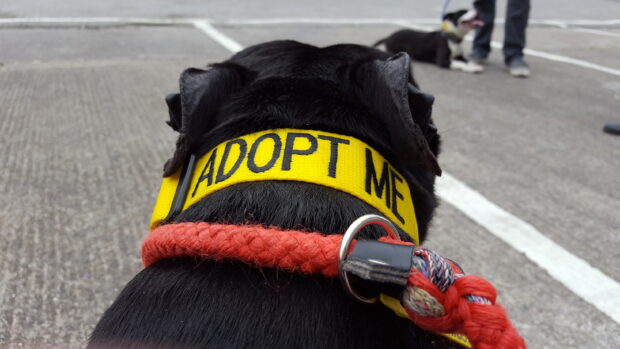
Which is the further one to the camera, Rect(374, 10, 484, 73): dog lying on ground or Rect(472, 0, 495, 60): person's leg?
Rect(472, 0, 495, 60): person's leg

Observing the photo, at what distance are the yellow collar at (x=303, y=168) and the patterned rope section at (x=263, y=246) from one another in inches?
5.2

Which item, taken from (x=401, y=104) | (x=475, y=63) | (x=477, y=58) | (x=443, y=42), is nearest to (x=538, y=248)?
(x=401, y=104)

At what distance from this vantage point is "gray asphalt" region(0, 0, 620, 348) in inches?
82.4

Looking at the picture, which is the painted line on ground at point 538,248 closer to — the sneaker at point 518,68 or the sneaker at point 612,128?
the sneaker at point 612,128

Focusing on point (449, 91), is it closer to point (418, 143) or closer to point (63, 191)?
point (63, 191)

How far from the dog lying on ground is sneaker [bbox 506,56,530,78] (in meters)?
0.34

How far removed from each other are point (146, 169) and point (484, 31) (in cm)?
452

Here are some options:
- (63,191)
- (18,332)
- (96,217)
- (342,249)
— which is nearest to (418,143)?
(342,249)

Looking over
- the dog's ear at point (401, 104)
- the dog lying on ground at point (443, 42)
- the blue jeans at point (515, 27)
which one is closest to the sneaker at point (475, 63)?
the dog lying on ground at point (443, 42)

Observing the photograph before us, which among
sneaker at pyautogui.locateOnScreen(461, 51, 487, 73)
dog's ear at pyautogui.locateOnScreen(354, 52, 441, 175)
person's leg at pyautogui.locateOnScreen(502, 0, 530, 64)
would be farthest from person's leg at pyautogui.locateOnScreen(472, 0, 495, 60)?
dog's ear at pyautogui.locateOnScreen(354, 52, 441, 175)

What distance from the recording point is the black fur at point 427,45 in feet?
19.5

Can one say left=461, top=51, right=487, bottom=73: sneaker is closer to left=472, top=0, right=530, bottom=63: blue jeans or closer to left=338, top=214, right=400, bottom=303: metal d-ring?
left=472, top=0, right=530, bottom=63: blue jeans

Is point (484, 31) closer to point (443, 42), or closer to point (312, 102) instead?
point (443, 42)

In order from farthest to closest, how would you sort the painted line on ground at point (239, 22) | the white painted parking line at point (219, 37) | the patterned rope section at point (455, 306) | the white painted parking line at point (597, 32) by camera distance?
the white painted parking line at point (597, 32) → the painted line on ground at point (239, 22) → the white painted parking line at point (219, 37) → the patterned rope section at point (455, 306)
